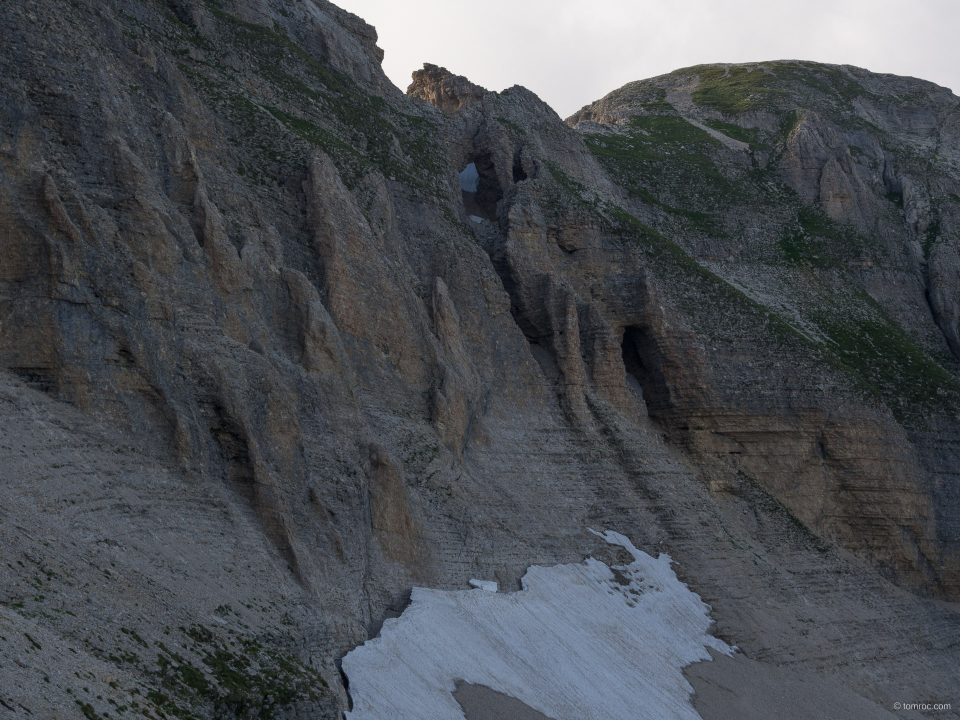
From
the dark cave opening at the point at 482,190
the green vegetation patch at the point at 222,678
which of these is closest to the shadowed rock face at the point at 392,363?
the green vegetation patch at the point at 222,678

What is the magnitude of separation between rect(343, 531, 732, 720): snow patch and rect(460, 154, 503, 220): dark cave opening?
17.7m

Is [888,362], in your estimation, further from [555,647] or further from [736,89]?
[736,89]

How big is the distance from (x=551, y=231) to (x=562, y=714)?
72.7 ft

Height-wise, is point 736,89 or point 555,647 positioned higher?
point 736,89

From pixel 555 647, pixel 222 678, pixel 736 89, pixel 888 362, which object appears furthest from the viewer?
pixel 736 89

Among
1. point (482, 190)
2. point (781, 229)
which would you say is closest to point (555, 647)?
point (482, 190)

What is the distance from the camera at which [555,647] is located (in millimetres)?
25484

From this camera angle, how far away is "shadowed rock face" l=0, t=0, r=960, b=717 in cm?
1880

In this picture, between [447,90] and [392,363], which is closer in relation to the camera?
[392,363]

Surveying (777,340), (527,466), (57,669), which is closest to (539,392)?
(527,466)

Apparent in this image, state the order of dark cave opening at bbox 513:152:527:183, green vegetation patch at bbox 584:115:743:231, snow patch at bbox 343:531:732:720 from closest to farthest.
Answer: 1. snow patch at bbox 343:531:732:720
2. dark cave opening at bbox 513:152:527:183
3. green vegetation patch at bbox 584:115:743:231

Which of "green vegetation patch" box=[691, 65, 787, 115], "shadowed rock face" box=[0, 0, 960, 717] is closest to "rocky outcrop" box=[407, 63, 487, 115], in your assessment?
"shadowed rock face" box=[0, 0, 960, 717]

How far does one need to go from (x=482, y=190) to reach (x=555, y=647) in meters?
24.3

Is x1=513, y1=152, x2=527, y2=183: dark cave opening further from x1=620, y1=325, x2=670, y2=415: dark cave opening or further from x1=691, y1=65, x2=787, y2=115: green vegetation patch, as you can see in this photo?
x1=691, y1=65, x2=787, y2=115: green vegetation patch
